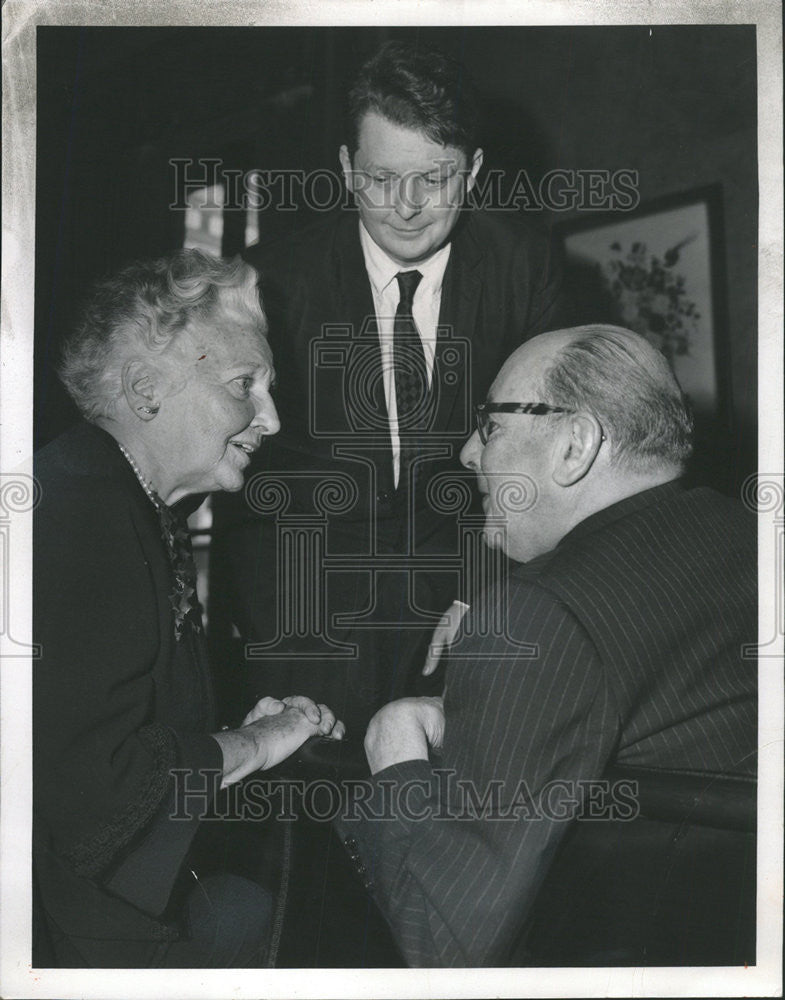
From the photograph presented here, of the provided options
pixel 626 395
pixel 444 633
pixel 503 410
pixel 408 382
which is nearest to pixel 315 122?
pixel 408 382

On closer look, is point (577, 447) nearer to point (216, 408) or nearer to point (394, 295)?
point (394, 295)

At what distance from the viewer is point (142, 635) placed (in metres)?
1.60

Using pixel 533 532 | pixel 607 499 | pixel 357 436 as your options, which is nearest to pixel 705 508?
pixel 607 499

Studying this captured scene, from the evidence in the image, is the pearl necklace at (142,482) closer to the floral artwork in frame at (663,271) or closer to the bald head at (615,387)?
the bald head at (615,387)

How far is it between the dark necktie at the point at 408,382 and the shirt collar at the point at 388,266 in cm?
3

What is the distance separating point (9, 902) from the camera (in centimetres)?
167

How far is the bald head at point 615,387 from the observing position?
5.25ft

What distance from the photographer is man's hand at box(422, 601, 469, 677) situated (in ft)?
5.49

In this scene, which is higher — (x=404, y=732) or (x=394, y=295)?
(x=394, y=295)

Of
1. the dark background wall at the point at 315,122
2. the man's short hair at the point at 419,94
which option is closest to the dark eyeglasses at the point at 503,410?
the dark background wall at the point at 315,122

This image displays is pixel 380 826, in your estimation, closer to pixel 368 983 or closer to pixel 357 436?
pixel 368 983

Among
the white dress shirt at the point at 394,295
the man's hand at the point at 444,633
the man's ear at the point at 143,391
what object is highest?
the white dress shirt at the point at 394,295

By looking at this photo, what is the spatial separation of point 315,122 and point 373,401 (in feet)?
1.64

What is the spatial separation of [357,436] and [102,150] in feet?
2.24
